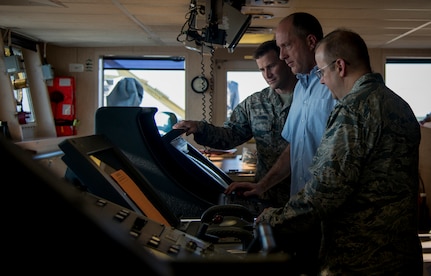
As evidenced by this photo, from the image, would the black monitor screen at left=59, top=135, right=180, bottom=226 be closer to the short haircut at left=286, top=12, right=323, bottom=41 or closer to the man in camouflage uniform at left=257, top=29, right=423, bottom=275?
the man in camouflage uniform at left=257, top=29, right=423, bottom=275

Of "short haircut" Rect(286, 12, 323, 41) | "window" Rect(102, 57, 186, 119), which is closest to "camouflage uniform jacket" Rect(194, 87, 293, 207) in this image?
"short haircut" Rect(286, 12, 323, 41)

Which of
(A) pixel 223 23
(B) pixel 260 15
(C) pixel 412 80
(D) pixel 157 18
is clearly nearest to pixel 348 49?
(A) pixel 223 23

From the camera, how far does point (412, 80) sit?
630 centimetres

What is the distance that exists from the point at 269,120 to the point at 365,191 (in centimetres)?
118

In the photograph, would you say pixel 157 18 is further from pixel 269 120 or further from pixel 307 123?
pixel 307 123

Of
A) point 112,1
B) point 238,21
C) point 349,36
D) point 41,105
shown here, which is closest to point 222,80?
point 41,105

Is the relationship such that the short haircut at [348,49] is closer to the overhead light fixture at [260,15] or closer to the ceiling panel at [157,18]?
the ceiling panel at [157,18]

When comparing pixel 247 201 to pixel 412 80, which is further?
pixel 412 80

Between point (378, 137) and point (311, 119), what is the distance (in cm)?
69

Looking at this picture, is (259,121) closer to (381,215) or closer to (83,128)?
(381,215)

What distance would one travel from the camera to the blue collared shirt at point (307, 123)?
1973mm

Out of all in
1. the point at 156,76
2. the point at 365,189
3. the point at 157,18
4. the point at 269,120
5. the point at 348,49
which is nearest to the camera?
the point at 365,189

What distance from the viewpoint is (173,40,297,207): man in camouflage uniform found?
2.45 m

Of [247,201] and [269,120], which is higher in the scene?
[269,120]
